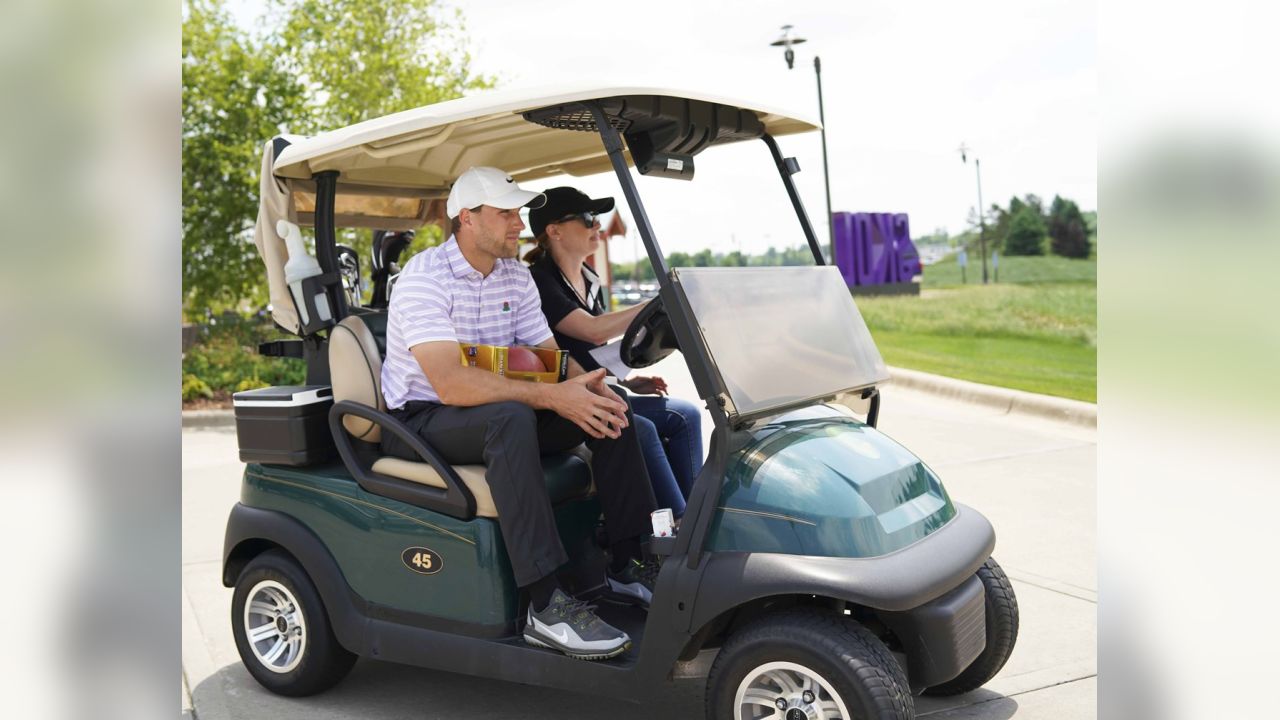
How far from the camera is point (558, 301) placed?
4.10 m

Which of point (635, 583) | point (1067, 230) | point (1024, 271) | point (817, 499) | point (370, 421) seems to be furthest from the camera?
point (1024, 271)

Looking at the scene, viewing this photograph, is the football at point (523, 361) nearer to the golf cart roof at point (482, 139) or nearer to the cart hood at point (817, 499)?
the golf cart roof at point (482, 139)

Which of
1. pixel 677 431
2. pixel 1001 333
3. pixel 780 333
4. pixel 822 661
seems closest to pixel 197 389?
pixel 677 431

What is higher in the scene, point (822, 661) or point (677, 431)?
point (677, 431)

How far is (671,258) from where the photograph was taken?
313 cm

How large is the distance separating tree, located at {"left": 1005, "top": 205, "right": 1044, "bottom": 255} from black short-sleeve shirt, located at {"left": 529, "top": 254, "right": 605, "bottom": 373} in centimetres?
3184

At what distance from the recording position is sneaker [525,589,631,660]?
3076 millimetres

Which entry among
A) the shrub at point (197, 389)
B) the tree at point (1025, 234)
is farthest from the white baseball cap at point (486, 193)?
the tree at point (1025, 234)

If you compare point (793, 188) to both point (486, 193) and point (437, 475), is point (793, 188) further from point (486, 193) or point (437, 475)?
point (437, 475)

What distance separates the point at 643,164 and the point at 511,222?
1.63 feet

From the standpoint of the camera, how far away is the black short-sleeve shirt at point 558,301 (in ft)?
13.5

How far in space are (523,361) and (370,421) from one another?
0.52 metres

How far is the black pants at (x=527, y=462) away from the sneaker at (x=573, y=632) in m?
0.10
